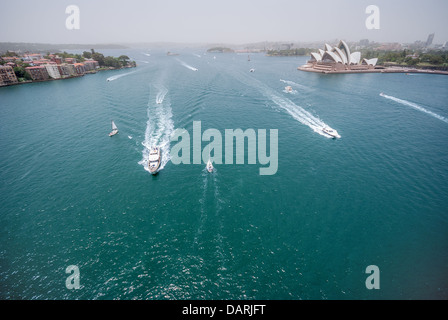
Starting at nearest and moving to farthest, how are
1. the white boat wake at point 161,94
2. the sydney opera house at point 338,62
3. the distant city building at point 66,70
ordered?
1. the white boat wake at point 161,94
2. the distant city building at point 66,70
3. the sydney opera house at point 338,62

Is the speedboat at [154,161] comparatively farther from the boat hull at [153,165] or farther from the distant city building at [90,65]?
the distant city building at [90,65]

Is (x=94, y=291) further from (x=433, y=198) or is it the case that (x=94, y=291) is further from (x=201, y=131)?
(x=433, y=198)

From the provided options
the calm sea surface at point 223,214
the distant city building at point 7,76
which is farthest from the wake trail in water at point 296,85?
the distant city building at point 7,76

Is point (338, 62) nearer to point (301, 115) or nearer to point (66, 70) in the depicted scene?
point (301, 115)

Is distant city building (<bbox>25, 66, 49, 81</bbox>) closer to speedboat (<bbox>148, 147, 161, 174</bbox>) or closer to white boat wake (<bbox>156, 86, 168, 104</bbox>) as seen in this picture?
white boat wake (<bbox>156, 86, 168, 104</bbox>)

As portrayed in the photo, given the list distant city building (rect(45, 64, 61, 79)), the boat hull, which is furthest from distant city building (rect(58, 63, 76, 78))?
the boat hull

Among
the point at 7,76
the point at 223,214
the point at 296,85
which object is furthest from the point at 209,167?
the point at 7,76
